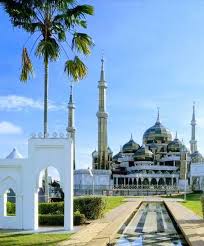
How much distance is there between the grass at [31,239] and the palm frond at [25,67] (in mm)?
6179

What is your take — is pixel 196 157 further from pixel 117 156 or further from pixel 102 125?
pixel 102 125

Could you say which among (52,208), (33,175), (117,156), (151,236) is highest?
(117,156)

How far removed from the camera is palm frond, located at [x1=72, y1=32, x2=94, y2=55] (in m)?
19.6

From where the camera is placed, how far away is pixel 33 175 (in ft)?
60.9

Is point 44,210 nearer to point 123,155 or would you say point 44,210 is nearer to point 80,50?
point 80,50

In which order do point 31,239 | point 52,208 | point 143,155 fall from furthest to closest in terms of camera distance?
point 143,155
point 52,208
point 31,239

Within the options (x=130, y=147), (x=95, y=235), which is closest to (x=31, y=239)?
(x=95, y=235)

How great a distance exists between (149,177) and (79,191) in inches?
770

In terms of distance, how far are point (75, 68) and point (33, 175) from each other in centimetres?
453

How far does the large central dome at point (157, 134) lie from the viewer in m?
101

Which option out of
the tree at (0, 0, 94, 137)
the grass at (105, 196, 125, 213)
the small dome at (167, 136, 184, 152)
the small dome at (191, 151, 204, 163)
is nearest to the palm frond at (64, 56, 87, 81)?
the tree at (0, 0, 94, 137)

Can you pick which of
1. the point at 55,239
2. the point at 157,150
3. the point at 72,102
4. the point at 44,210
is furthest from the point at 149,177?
the point at 55,239

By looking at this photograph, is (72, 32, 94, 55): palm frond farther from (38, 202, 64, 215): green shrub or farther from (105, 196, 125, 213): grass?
(105, 196, 125, 213): grass

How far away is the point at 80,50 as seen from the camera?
64.7ft
